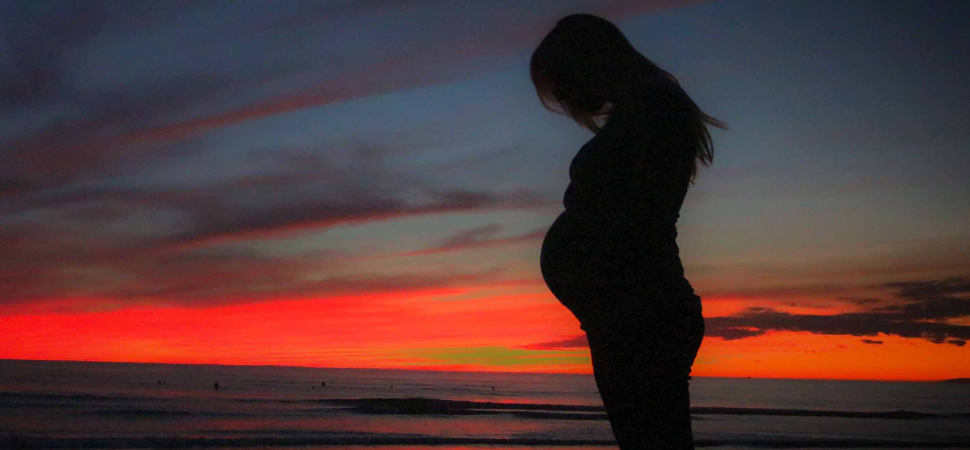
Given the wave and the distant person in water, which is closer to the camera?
the distant person in water

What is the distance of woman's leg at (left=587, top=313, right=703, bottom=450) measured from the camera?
1.02 meters

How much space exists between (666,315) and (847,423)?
20965 millimetres

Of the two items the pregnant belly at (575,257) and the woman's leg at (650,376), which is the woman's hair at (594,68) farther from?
the woman's leg at (650,376)

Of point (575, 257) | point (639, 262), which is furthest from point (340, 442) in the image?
point (639, 262)

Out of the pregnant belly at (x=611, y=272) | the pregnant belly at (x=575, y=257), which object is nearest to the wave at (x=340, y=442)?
the pregnant belly at (x=575, y=257)

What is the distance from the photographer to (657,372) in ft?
3.34

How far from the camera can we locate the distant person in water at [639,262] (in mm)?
1022

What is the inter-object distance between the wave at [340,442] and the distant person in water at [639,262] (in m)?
10.8

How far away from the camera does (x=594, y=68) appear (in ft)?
4.02

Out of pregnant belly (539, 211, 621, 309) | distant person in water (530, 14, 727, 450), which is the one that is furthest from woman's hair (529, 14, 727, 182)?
pregnant belly (539, 211, 621, 309)

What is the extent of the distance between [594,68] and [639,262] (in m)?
0.38

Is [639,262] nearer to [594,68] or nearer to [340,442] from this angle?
[594,68]

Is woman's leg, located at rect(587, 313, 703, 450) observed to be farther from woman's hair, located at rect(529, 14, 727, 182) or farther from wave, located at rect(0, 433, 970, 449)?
wave, located at rect(0, 433, 970, 449)

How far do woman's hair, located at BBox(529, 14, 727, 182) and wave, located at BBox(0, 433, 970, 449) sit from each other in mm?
10763
